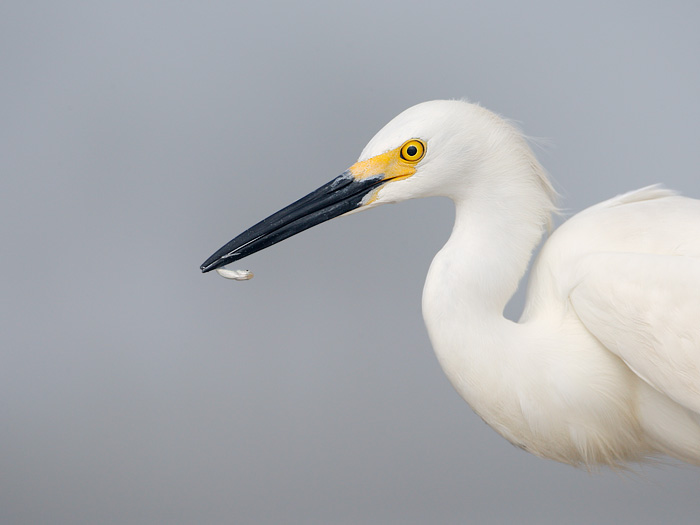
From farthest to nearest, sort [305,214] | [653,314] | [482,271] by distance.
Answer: [305,214] < [482,271] < [653,314]

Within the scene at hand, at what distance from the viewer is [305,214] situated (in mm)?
2107

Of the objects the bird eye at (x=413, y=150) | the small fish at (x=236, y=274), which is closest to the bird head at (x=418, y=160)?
the bird eye at (x=413, y=150)

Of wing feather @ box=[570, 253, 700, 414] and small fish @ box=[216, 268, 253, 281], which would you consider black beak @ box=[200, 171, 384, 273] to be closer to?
small fish @ box=[216, 268, 253, 281]

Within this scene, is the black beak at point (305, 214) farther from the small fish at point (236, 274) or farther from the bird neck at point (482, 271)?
the bird neck at point (482, 271)

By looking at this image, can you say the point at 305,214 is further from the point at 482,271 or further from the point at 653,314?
the point at 653,314

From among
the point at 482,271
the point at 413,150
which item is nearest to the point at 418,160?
the point at 413,150

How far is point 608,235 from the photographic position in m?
2.06

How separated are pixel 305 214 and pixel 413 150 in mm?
342

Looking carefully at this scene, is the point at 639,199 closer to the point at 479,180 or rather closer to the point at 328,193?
the point at 479,180

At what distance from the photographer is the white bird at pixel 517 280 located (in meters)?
1.98

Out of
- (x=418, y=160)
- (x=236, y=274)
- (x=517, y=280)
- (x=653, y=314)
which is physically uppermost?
(x=418, y=160)

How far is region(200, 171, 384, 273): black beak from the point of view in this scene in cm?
204

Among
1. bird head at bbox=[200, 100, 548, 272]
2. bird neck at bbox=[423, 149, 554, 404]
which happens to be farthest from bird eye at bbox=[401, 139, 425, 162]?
bird neck at bbox=[423, 149, 554, 404]

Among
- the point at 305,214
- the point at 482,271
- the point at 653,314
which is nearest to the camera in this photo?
the point at 653,314
